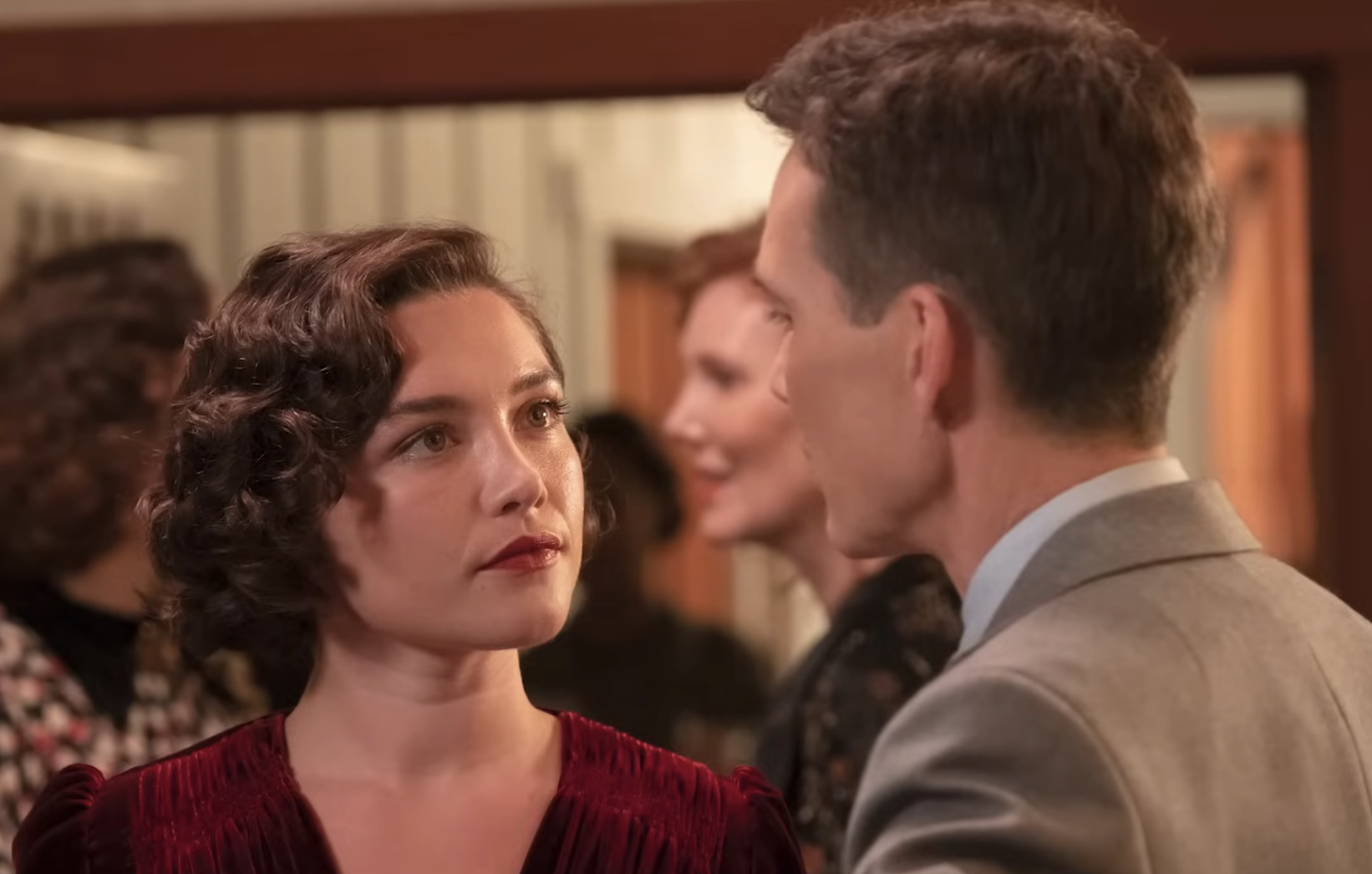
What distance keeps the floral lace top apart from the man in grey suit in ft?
2.36

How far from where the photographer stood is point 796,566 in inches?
84.2

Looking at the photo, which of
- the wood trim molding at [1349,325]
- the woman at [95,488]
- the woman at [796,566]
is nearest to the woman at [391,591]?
the woman at [796,566]

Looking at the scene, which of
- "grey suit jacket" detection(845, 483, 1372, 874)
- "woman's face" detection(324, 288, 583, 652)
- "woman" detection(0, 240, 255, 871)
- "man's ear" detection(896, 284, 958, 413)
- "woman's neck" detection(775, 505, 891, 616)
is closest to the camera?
"grey suit jacket" detection(845, 483, 1372, 874)

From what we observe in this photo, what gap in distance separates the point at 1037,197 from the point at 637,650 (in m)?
2.51

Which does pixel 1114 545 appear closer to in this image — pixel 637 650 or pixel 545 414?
pixel 545 414

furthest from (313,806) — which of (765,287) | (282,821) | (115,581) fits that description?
(115,581)

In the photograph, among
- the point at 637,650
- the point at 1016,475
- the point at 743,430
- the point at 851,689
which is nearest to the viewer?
the point at 1016,475

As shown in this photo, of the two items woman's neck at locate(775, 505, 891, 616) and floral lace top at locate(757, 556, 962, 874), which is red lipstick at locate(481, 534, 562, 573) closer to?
floral lace top at locate(757, 556, 962, 874)

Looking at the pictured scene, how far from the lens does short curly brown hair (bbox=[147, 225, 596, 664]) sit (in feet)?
4.19

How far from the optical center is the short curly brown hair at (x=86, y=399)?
6.59 feet

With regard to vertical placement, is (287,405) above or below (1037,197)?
below

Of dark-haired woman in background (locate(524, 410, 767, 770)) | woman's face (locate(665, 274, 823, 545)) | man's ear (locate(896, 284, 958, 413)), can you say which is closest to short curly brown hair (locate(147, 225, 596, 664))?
man's ear (locate(896, 284, 958, 413))

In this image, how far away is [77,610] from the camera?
6.47 feet

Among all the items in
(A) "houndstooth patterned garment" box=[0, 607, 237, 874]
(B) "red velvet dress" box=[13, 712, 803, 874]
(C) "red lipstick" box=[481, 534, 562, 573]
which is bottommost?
(A) "houndstooth patterned garment" box=[0, 607, 237, 874]
